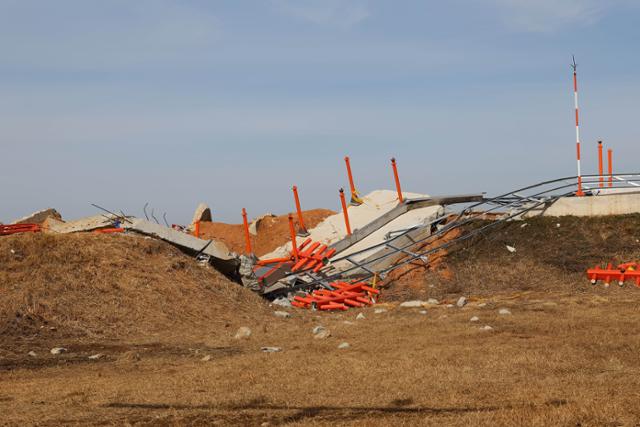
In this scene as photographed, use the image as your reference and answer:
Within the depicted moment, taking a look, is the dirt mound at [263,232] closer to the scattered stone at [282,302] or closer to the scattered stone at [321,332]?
the scattered stone at [282,302]

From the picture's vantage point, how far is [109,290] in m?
19.0

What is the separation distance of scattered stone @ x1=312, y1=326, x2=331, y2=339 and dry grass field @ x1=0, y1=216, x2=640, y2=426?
296 mm

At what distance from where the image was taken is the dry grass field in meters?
9.61

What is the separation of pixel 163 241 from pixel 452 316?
8.49 m

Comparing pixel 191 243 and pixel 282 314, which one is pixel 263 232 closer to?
pixel 191 243

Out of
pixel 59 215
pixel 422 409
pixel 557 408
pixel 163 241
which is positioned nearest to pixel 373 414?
pixel 422 409

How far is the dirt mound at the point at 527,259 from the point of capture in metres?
21.7

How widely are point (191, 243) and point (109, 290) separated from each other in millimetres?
4148

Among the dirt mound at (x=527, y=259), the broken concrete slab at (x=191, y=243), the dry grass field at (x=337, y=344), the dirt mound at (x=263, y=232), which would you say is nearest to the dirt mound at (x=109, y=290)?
the dry grass field at (x=337, y=344)

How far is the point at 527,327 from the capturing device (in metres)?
15.4

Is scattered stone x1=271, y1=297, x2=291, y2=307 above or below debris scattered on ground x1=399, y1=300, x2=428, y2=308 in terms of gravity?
below

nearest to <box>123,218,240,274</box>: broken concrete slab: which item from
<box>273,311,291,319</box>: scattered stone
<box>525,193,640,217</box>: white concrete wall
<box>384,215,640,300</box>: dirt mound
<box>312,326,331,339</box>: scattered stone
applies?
<box>273,311,291,319</box>: scattered stone

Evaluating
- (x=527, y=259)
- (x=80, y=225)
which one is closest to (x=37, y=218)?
(x=80, y=225)

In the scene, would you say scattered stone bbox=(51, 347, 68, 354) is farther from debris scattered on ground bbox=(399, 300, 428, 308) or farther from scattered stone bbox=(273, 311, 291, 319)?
debris scattered on ground bbox=(399, 300, 428, 308)
